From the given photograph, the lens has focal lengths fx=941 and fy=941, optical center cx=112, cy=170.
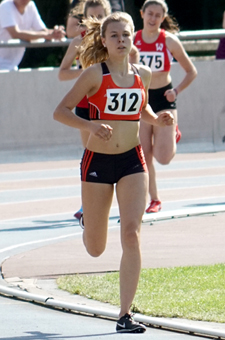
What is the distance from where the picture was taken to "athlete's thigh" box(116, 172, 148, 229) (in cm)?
573

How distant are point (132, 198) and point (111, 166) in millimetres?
292

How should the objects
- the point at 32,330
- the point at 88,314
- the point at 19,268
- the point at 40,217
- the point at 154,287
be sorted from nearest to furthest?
the point at 32,330 < the point at 88,314 < the point at 154,287 < the point at 19,268 < the point at 40,217

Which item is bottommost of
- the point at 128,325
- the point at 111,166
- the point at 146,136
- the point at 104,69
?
the point at 128,325

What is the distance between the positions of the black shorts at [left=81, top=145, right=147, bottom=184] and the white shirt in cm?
904

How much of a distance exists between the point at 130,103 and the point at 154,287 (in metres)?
1.35

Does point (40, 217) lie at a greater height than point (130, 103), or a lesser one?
lesser

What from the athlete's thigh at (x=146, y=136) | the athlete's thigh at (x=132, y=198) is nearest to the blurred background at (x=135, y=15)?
the athlete's thigh at (x=146, y=136)

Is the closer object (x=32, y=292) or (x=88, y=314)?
(x=88, y=314)

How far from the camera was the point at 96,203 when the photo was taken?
5.98 metres

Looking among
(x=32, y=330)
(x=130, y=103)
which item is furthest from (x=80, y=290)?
(x=130, y=103)

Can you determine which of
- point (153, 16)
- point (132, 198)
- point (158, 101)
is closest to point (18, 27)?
point (153, 16)

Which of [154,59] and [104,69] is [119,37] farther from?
[154,59]

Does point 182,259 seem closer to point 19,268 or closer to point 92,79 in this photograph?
point 19,268

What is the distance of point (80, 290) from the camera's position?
655cm
